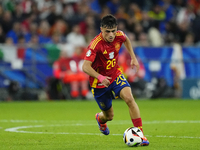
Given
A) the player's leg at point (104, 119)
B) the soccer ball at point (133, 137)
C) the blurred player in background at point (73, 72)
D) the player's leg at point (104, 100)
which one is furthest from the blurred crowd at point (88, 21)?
the soccer ball at point (133, 137)

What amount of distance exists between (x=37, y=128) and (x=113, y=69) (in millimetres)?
2719

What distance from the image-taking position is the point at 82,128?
376 inches

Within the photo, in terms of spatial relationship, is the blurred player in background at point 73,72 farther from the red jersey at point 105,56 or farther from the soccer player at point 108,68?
the red jersey at point 105,56

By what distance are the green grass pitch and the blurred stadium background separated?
8.62ft

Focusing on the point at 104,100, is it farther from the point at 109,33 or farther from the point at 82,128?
the point at 82,128

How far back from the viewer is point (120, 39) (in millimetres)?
7875

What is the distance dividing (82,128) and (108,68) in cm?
230

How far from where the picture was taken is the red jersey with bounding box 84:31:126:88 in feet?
24.6

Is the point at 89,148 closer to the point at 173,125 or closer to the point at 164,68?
the point at 173,125

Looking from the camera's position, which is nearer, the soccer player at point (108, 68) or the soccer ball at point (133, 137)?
the soccer ball at point (133, 137)

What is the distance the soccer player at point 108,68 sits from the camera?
715 centimetres

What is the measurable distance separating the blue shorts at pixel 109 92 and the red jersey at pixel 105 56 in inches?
3.7

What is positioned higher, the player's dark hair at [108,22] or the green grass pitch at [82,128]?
the player's dark hair at [108,22]

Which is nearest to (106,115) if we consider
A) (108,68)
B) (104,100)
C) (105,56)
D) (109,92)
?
(104,100)
